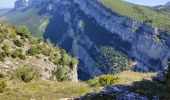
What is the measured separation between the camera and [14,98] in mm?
29844

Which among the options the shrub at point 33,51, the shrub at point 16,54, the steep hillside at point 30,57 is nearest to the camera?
the steep hillside at point 30,57

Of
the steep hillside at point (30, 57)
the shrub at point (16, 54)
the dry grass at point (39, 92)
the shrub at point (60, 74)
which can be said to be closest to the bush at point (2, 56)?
the steep hillside at point (30, 57)

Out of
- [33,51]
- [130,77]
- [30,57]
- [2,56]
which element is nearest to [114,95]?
[130,77]

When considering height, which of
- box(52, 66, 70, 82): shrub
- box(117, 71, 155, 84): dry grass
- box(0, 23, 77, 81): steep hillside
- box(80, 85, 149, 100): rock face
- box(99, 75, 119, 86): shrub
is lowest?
box(52, 66, 70, 82): shrub

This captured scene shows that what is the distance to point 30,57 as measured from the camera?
206 feet

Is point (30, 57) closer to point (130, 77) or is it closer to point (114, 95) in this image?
point (130, 77)

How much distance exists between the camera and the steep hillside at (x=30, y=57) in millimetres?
57625

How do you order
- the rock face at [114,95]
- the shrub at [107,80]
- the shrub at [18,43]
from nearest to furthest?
the rock face at [114,95] → the shrub at [107,80] → the shrub at [18,43]

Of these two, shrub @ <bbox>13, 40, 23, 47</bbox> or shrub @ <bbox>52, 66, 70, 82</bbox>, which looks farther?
shrub @ <bbox>13, 40, 23, 47</bbox>

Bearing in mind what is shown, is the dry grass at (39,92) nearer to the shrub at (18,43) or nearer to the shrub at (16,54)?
the shrub at (16,54)

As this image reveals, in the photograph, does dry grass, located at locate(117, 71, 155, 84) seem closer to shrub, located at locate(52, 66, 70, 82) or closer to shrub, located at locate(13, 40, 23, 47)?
shrub, located at locate(52, 66, 70, 82)

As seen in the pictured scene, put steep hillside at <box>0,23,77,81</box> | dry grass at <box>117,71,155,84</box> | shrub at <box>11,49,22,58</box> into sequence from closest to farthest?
dry grass at <box>117,71,155,84</box> < steep hillside at <box>0,23,77,81</box> < shrub at <box>11,49,22,58</box>

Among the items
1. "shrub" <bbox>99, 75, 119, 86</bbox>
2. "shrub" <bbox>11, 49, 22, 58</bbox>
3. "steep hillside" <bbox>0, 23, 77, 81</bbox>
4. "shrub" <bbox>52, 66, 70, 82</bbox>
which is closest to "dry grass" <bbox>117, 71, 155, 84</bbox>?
"shrub" <bbox>99, 75, 119, 86</bbox>

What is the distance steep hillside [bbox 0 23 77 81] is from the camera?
2269 inches
